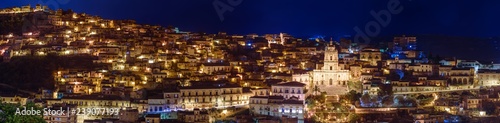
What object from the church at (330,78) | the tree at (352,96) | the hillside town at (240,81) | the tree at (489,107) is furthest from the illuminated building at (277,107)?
the tree at (489,107)

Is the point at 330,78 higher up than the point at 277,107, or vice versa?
the point at 330,78

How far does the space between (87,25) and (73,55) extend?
6815mm

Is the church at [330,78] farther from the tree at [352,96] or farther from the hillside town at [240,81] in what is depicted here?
the tree at [352,96]

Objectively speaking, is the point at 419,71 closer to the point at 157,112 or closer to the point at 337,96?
the point at 337,96

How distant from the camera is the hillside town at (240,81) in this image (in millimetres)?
25078

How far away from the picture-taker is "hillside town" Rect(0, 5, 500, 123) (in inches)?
987

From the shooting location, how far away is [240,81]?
96.7 ft

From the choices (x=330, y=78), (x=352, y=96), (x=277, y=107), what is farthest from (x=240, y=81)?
(x=352, y=96)

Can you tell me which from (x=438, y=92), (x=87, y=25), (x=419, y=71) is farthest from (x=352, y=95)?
(x=87, y=25)

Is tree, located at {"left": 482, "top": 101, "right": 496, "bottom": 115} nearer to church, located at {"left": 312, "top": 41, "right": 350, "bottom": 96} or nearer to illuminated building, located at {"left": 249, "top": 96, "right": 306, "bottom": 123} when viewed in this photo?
church, located at {"left": 312, "top": 41, "right": 350, "bottom": 96}

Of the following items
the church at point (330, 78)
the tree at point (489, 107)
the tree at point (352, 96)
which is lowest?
the tree at point (489, 107)

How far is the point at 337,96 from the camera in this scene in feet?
91.1

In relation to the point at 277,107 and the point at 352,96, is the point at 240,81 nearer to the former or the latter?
the point at 277,107

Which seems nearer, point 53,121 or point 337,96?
point 53,121
